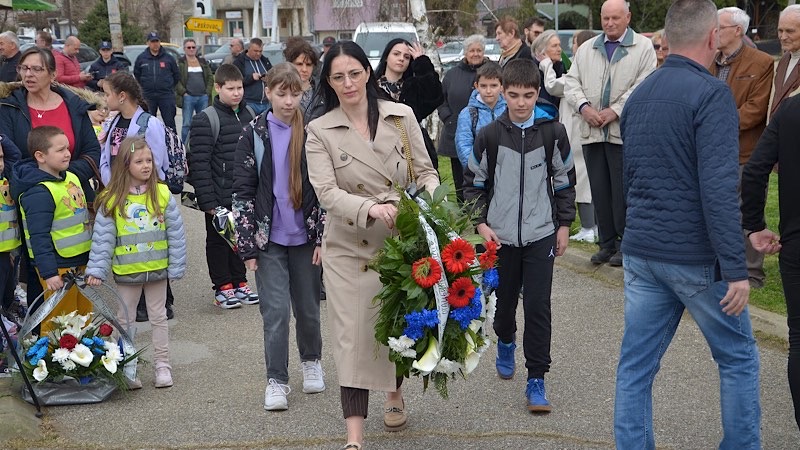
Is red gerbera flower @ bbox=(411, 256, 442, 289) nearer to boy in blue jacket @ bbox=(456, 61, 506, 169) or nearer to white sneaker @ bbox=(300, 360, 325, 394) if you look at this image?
white sneaker @ bbox=(300, 360, 325, 394)

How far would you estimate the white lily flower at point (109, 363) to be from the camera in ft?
18.3

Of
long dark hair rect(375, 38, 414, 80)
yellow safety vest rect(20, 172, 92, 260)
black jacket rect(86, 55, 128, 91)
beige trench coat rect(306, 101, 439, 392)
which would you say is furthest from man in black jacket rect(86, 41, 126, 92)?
beige trench coat rect(306, 101, 439, 392)

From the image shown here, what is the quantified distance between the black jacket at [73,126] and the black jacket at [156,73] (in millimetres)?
11589

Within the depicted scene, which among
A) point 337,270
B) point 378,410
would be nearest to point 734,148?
point 337,270

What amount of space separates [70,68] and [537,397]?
13.5 meters

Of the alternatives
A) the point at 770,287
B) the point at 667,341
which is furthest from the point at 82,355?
the point at 770,287

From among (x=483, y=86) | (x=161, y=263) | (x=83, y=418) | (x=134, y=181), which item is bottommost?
(x=83, y=418)

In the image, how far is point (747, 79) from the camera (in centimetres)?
735

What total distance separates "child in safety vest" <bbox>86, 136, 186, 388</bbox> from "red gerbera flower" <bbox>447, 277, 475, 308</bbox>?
7.82 feet

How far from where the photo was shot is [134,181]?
5.98 m

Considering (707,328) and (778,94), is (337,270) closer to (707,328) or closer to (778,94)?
(707,328)

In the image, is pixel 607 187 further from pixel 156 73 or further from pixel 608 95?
pixel 156 73

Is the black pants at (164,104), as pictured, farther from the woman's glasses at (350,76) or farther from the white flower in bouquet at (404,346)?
the white flower in bouquet at (404,346)

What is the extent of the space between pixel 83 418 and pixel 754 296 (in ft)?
15.9
